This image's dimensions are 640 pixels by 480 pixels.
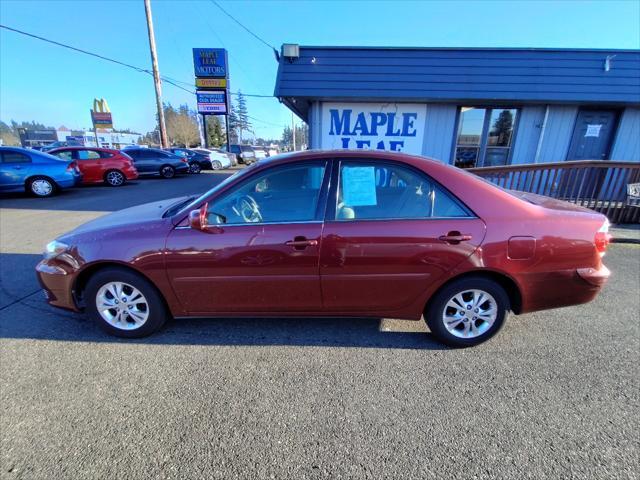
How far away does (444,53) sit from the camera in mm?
7344

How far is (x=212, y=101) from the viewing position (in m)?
26.5

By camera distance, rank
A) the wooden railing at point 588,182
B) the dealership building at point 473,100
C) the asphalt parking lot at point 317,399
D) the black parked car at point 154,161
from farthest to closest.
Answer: the black parked car at point 154,161, the dealership building at point 473,100, the wooden railing at point 588,182, the asphalt parking lot at point 317,399

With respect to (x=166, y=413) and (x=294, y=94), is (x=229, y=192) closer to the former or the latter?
(x=166, y=413)

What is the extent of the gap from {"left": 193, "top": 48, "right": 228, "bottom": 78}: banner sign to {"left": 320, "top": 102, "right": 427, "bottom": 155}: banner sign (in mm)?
22766

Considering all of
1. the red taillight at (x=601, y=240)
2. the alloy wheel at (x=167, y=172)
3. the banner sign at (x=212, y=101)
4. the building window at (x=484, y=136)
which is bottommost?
the alloy wheel at (x=167, y=172)

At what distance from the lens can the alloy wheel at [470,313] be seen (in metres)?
2.56

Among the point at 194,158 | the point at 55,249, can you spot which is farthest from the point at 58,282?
the point at 194,158

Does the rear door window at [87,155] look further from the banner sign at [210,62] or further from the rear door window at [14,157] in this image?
the banner sign at [210,62]

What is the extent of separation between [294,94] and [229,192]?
580 cm

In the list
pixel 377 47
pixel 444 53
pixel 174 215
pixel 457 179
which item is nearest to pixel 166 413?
pixel 174 215

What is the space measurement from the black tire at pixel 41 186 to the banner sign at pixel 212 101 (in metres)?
19.1

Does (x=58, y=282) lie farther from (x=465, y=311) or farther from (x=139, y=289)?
(x=465, y=311)

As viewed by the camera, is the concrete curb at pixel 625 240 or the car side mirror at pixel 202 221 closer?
the car side mirror at pixel 202 221

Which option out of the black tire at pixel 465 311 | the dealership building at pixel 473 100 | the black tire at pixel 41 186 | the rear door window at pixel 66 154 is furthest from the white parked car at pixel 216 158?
the black tire at pixel 465 311
